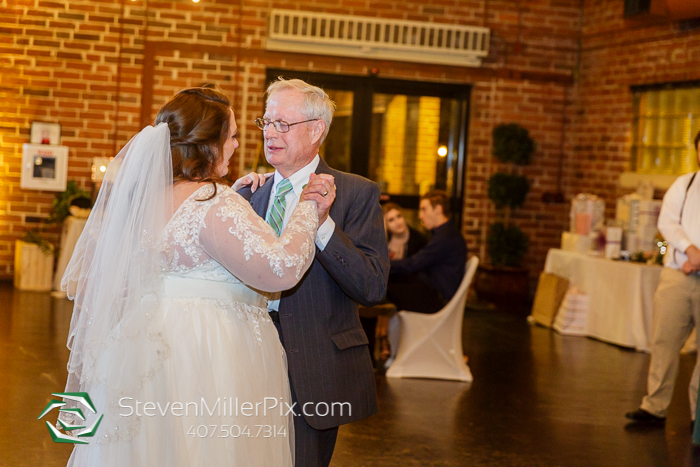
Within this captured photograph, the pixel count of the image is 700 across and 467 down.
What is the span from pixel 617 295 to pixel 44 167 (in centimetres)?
555

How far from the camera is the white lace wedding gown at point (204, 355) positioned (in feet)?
6.00

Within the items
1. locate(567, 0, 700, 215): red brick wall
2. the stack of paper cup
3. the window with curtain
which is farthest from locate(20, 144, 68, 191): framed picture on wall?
the window with curtain

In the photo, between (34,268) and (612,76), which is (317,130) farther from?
(612,76)

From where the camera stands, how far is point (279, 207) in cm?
219

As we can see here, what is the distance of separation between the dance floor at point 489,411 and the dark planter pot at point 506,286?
1.86m

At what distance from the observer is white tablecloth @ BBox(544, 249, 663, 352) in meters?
6.20

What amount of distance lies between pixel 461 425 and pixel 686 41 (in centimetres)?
480

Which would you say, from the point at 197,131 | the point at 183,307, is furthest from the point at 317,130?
the point at 183,307

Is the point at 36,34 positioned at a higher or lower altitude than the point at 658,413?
higher

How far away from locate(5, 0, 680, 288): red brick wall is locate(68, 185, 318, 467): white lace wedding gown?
6040 mm

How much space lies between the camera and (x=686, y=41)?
7016 millimetres

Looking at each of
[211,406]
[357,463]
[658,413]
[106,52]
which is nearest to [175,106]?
[211,406]

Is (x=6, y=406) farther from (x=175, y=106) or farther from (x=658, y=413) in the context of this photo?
(x=658, y=413)

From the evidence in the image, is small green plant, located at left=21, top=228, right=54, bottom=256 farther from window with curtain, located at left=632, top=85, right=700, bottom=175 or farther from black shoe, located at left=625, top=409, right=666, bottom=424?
window with curtain, located at left=632, top=85, right=700, bottom=175
